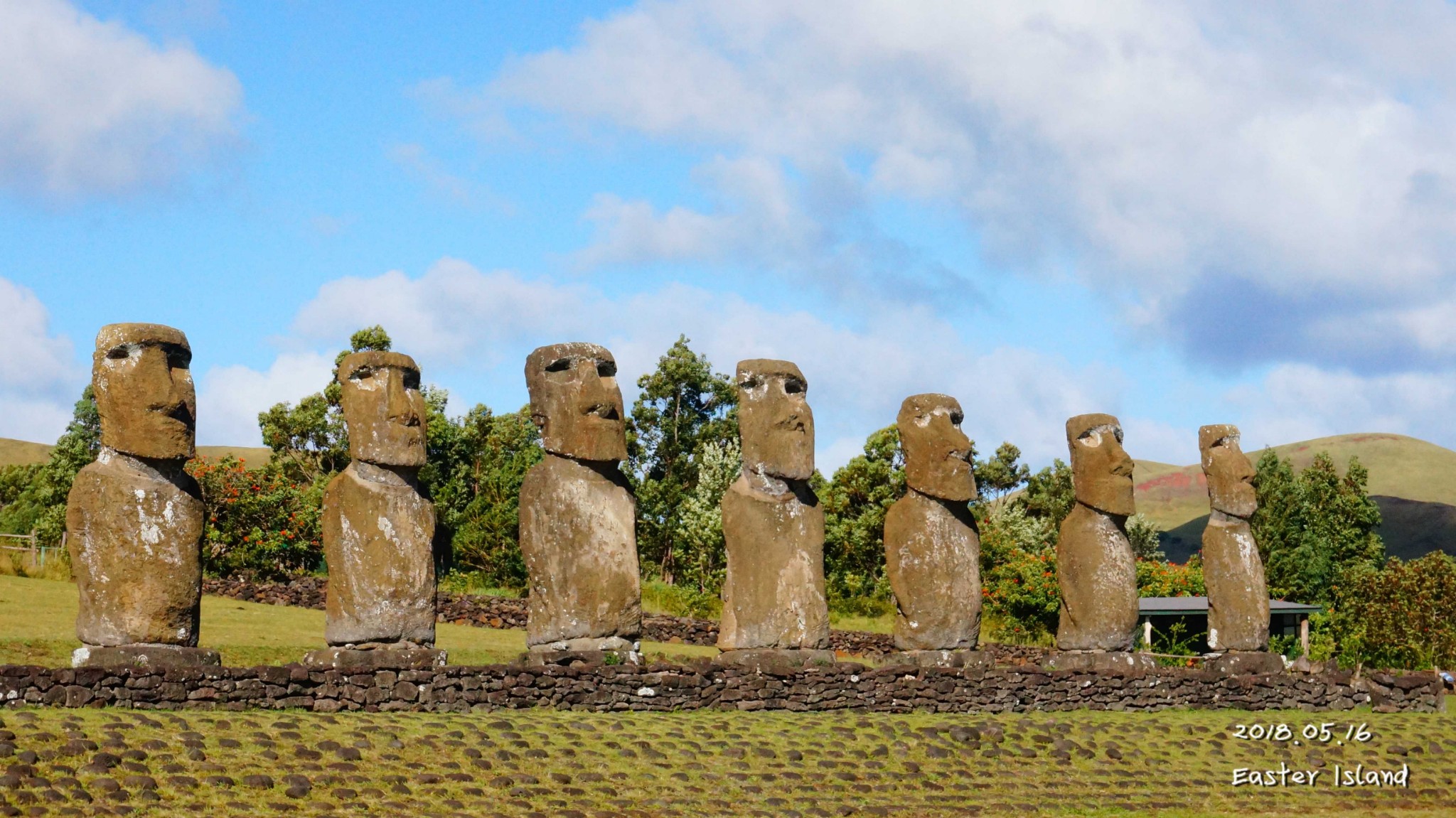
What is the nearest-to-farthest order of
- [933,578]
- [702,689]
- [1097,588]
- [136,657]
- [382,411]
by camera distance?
[136,657]
[382,411]
[702,689]
[933,578]
[1097,588]

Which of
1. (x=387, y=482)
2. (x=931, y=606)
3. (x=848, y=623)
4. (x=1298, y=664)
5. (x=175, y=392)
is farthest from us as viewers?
(x=848, y=623)

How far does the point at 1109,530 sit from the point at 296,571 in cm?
2088

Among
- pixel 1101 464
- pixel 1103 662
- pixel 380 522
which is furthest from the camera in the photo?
pixel 1101 464

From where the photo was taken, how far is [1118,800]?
16406 mm

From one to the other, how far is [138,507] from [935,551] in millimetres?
9384

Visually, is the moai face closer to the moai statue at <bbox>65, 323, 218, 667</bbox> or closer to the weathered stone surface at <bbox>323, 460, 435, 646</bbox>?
the moai statue at <bbox>65, 323, 218, 667</bbox>

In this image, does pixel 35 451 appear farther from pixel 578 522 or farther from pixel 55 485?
pixel 578 522

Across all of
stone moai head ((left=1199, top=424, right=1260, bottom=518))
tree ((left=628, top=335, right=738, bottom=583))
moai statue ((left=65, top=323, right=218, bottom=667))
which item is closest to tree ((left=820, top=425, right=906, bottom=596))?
tree ((left=628, top=335, right=738, bottom=583))

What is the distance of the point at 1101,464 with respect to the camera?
22.2 meters

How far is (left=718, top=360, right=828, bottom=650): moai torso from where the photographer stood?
62.0ft

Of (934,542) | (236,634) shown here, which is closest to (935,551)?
(934,542)

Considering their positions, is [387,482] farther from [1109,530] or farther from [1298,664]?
[1298,664]

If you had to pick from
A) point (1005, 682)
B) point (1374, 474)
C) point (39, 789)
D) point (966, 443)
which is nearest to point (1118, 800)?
point (1005, 682)

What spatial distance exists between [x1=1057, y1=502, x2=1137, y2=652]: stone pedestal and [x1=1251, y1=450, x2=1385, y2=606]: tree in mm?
26161
